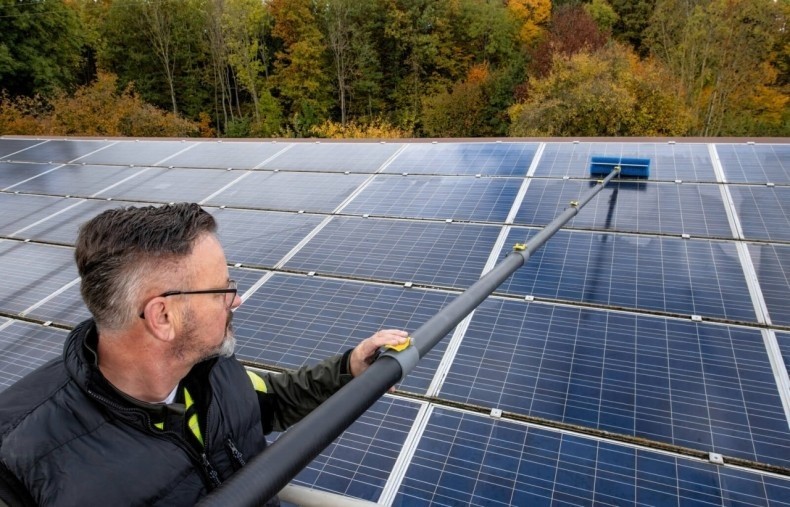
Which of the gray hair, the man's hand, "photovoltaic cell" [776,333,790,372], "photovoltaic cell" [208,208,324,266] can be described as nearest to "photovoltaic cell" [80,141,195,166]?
"photovoltaic cell" [208,208,324,266]

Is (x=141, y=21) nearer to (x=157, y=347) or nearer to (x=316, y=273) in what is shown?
(x=316, y=273)

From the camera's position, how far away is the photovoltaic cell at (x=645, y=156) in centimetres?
920

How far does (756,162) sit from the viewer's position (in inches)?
362

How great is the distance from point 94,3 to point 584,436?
6057 cm

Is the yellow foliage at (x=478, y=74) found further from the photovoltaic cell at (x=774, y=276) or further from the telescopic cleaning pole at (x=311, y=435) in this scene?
the telescopic cleaning pole at (x=311, y=435)

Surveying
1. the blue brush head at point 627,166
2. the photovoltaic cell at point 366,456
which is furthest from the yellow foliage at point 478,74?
the photovoltaic cell at point 366,456

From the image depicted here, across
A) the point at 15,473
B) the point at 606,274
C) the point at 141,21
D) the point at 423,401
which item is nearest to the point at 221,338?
the point at 15,473

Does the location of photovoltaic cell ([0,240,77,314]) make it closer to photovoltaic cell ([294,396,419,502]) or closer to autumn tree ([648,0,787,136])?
photovoltaic cell ([294,396,419,502])

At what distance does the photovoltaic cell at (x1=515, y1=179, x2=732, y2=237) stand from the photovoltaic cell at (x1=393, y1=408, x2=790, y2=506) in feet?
13.5

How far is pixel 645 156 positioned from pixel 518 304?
17.8ft

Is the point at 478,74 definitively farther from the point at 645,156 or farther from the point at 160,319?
the point at 160,319

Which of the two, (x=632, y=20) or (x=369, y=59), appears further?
(x=632, y=20)

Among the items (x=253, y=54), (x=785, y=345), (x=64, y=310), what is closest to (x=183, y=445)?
(x=785, y=345)

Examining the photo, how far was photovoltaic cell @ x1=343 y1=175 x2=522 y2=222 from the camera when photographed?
868 centimetres
